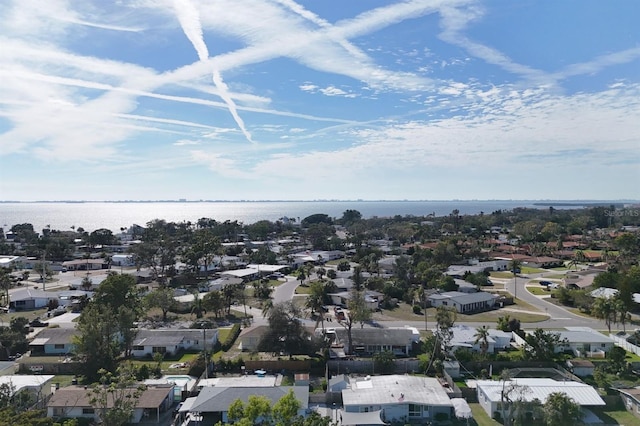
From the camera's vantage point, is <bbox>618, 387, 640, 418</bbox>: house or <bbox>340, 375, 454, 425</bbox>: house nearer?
<bbox>340, 375, 454, 425</bbox>: house

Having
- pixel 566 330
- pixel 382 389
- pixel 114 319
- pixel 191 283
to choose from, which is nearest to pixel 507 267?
pixel 566 330

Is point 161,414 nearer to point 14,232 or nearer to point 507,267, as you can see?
point 507,267

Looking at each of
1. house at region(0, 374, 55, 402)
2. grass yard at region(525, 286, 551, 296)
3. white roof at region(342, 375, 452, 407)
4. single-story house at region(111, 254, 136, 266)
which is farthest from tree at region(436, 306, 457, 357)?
single-story house at region(111, 254, 136, 266)

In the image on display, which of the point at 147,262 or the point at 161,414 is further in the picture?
the point at 147,262

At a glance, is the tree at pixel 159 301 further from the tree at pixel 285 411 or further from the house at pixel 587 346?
the house at pixel 587 346

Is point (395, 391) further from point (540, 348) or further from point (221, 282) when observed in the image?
point (221, 282)

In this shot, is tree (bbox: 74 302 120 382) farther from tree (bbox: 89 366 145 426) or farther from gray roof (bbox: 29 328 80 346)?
gray roof (bbox: 29 328 80 346)
